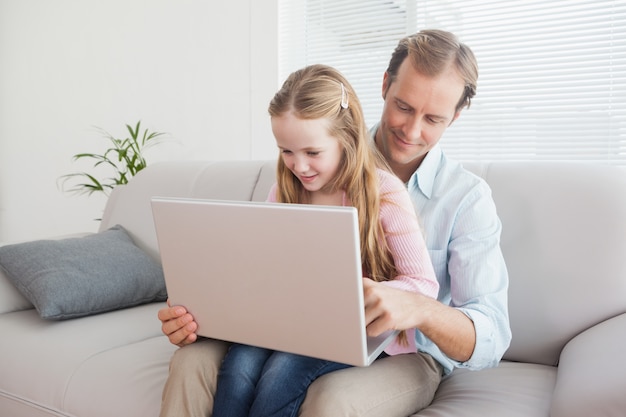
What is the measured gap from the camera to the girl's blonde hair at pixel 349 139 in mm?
1196

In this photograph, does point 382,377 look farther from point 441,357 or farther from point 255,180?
point 255,180

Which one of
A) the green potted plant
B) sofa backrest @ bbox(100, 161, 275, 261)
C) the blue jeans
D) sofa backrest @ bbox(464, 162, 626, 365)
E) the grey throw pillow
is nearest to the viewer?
the blue jeans

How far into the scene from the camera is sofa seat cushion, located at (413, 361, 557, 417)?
117 centimetres

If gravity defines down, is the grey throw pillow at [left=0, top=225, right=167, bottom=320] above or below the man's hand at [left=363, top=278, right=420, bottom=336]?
below

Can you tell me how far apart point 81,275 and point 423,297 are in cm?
111

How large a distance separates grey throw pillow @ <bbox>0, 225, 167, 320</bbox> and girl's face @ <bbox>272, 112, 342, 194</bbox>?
0.86m

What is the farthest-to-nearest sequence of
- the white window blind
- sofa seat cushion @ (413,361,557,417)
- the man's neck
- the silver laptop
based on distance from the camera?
the white window blind < the man's neck < sofa seat cushion @ (413,361,557,417) < the silver laptop

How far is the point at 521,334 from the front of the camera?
4.83 feet

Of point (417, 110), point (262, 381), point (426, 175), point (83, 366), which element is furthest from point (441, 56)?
point (83, 366)

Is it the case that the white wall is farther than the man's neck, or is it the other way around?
the white wall

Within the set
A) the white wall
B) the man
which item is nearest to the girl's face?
the man

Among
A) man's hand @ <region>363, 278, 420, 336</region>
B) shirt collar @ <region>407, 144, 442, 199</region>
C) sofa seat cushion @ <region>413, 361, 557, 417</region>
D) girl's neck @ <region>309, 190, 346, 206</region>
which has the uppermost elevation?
shirt collar @ <region>407, 144, 442, 199</region>

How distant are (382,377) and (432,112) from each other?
0.60m

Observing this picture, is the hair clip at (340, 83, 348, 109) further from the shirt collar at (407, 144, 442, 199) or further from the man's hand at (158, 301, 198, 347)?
the man's hand at (158, 301, 198, 347)
